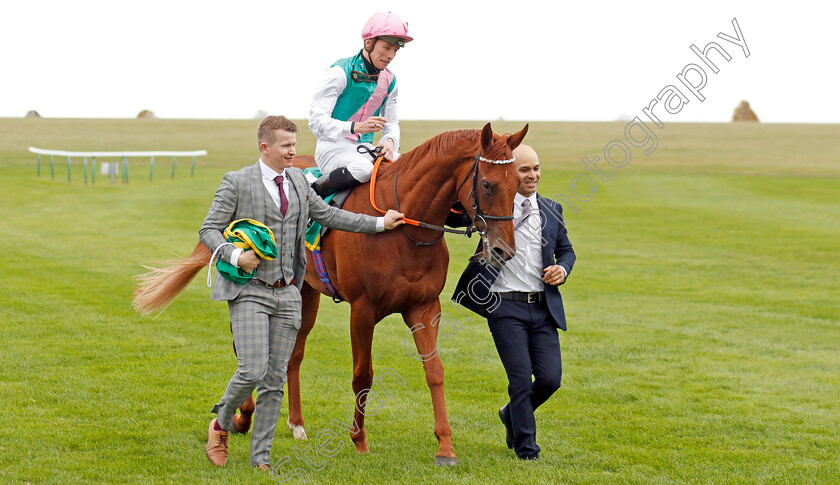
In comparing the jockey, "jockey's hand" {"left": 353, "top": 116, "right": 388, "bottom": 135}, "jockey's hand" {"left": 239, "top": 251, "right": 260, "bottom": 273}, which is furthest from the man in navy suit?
"jockey's hand" {"left": 239, "top": 251, "right": 260, "bottom": 273}

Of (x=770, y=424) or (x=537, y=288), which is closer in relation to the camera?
(x=537, y=288)

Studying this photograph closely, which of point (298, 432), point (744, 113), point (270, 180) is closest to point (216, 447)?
point (298, 432)

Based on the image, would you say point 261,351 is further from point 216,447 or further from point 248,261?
point 216,447

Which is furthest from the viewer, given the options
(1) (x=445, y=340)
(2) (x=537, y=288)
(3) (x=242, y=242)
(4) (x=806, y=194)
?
(4) (x=806, y=194)

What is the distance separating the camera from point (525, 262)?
17.8 feet

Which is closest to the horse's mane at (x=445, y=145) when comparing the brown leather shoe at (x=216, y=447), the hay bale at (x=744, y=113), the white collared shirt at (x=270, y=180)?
the white collared shirt at (x=270, y=180)

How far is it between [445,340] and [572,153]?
3700 centimetres

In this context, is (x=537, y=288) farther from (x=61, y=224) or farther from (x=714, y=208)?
(x=714, y=208)

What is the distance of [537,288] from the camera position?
17.8 ft

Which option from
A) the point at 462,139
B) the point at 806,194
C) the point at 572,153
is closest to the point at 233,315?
the point at 462,139

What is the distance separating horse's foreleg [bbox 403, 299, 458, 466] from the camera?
5.27 meters

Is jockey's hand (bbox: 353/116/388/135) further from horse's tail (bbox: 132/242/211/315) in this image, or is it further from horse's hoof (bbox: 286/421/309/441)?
horse's hoof (bbox: 286/421/309/441)

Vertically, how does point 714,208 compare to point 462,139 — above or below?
below

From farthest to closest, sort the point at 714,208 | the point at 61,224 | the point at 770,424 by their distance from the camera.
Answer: the point at 714,208
the point at 61,224
the point at 770,424
